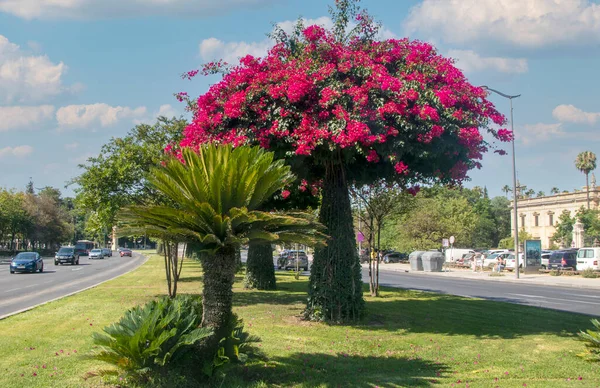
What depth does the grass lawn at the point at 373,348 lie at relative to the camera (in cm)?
710

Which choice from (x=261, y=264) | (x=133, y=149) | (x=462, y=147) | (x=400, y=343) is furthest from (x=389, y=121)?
(x=261, y=264)

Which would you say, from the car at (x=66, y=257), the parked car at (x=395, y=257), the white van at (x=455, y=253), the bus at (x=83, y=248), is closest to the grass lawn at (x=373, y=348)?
the car at (x=66, y=257)

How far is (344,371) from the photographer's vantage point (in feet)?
24.8

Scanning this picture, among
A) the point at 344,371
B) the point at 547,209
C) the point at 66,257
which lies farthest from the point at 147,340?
the point at 547,209

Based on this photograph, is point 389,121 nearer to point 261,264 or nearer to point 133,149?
point 133,149

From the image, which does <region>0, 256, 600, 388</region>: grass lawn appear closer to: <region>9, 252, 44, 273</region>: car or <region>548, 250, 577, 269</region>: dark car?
<region>9, 252, 44, 273</region>: car

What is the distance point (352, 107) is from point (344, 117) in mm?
627

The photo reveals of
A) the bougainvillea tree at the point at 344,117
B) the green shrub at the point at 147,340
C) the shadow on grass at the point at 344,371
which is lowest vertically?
the shadow on grass at the point at 344,371

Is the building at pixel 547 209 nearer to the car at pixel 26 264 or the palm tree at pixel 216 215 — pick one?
the car at pixel 26 264

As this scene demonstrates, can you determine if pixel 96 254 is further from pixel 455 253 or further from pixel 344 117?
pixel 344 117

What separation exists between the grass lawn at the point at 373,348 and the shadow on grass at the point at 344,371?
0.01 m

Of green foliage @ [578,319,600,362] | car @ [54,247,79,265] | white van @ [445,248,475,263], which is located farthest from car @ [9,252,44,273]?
white van @ [445,248,475,263]

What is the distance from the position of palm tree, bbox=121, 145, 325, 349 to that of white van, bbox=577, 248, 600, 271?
33.2m

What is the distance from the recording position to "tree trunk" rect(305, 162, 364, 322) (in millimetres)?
11633
